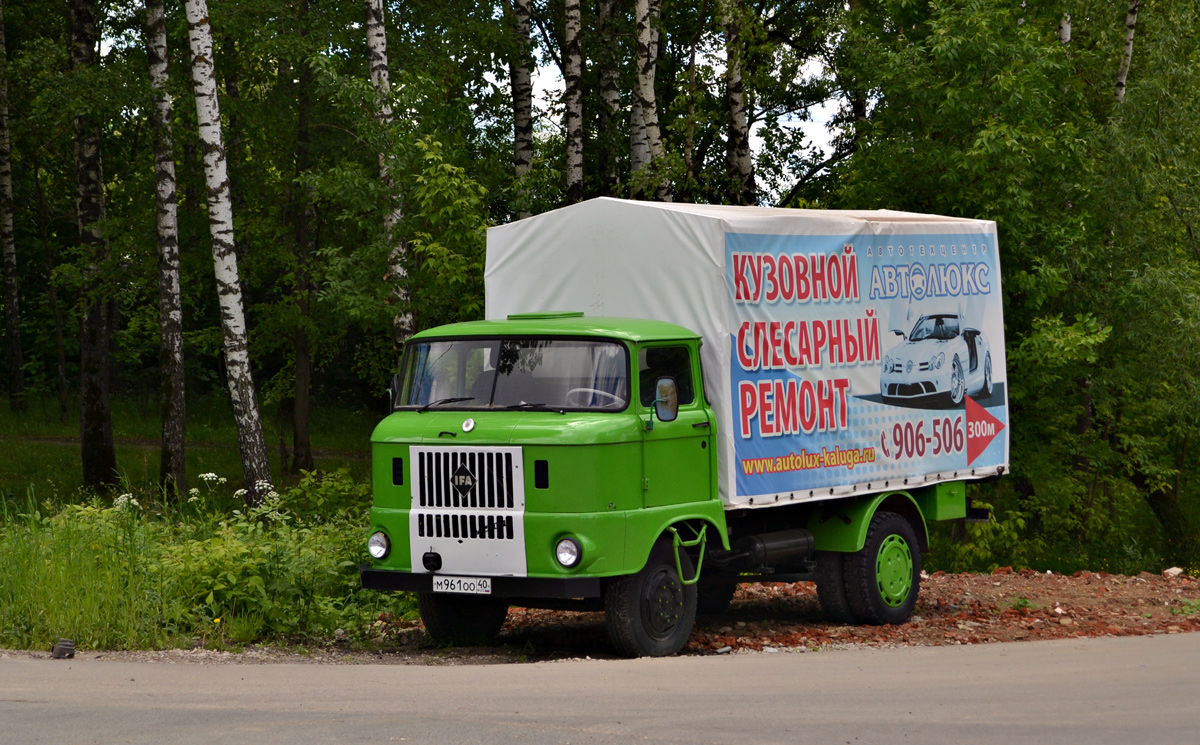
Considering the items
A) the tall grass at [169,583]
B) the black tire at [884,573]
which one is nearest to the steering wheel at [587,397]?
the tall grass at [169,583]

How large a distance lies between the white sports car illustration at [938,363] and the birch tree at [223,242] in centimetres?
910

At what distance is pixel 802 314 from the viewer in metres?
11.0

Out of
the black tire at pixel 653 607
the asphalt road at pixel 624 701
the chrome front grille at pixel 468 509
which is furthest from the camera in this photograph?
the black tire at pixel 653 607

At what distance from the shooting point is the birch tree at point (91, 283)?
2345 centimetres

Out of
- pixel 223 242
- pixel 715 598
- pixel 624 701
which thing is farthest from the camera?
pixel 223 242

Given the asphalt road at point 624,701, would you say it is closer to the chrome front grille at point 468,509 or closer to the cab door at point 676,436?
the chrome front grille at point 468,509

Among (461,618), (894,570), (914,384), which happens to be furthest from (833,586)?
(461,618)

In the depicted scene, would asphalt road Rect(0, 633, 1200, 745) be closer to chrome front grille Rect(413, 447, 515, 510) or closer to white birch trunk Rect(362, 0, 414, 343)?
chrome front grille Rect(413, 447, 515, 510)

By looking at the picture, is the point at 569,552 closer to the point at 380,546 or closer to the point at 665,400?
the point at 665,400

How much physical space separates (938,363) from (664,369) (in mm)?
3783

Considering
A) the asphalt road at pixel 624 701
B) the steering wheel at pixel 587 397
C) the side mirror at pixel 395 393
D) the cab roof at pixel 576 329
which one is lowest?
the asphalt road at pixel 624 701

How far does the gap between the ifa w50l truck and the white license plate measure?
0.04 ft

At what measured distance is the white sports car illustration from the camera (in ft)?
39.5

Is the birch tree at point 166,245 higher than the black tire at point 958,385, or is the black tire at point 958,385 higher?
the birch tree at point 166,245
